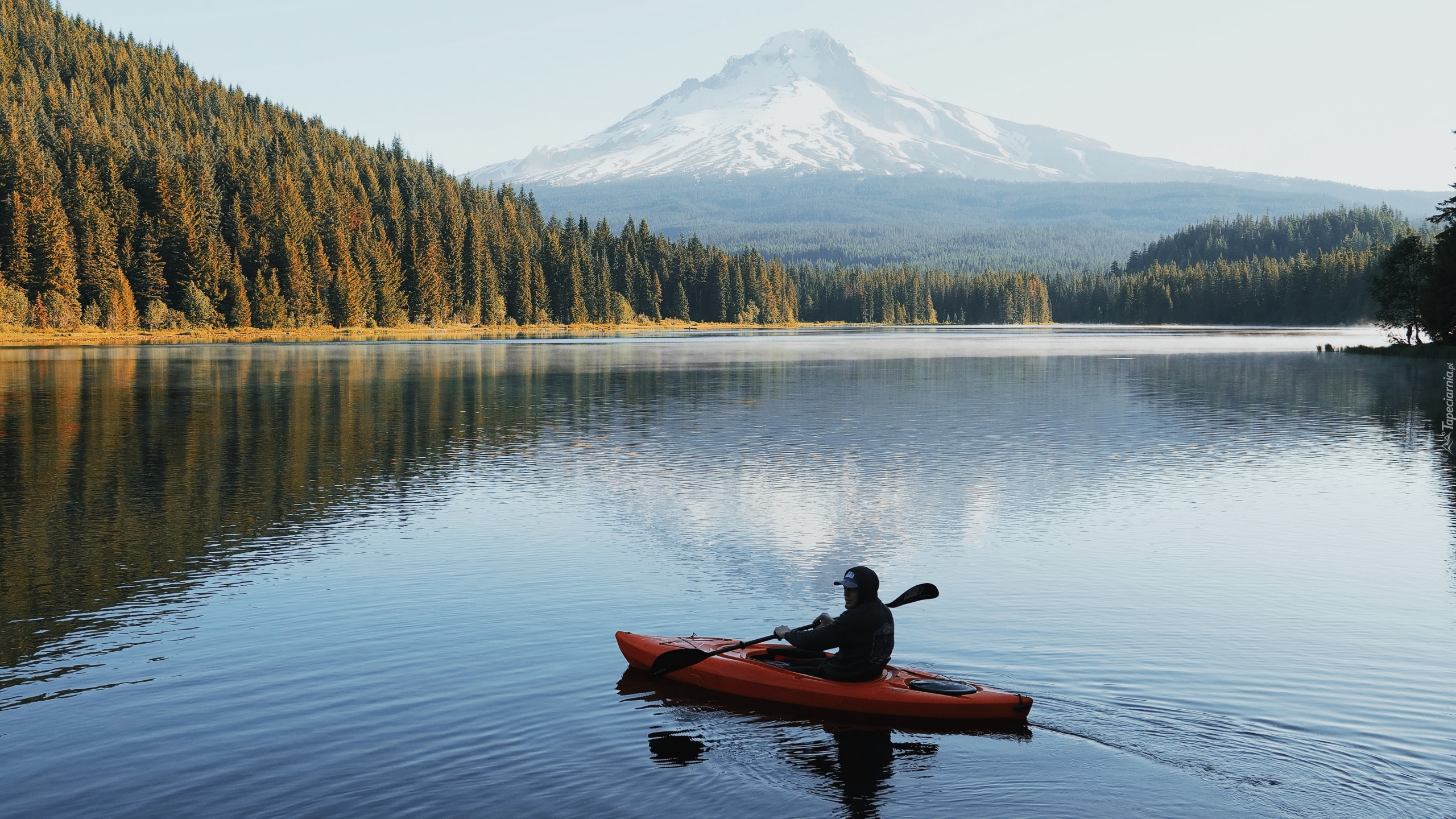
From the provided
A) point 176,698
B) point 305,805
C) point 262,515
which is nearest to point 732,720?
point 305,805

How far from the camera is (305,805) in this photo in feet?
34.0

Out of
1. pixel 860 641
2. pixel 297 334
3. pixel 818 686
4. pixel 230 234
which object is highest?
pixel 230 234

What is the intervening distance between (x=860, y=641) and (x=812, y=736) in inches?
48.8

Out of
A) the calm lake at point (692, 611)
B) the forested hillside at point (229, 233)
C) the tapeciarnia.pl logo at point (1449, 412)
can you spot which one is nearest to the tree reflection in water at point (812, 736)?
the calm lake at point (692, 611)

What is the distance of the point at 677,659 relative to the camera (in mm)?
13641

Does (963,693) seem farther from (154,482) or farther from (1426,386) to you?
(1426,386)

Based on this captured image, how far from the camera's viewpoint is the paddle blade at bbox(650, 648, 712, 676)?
1365cm

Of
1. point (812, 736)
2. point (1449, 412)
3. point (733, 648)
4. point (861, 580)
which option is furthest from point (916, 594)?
point (1449, 412)

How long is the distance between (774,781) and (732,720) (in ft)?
6.00

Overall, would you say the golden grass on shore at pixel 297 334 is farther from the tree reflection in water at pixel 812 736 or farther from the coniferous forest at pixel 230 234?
the tree reflection in water at pixel 812 736

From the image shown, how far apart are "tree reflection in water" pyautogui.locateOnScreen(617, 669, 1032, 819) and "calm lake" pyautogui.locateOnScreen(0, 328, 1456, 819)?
0.05m

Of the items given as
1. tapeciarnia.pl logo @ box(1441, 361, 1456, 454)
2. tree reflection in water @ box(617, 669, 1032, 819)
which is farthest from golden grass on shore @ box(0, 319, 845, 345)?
tree reflection in water @ box(617, 669, 1032, 819)

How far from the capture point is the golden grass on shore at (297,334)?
112556 mm

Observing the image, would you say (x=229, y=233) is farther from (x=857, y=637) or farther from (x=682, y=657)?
(x=857, y=637)
